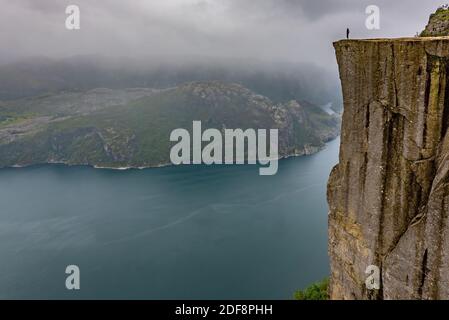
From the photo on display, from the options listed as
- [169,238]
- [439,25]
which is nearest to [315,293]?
[439,25]

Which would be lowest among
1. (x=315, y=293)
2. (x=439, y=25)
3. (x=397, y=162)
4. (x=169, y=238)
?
(x=169, y=238)

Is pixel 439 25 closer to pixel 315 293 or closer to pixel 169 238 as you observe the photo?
pixel 315 293

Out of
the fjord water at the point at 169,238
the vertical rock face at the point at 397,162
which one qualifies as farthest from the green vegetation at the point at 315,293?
the fjord water at the point at 169,238

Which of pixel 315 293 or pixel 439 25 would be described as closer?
pixel 439 25

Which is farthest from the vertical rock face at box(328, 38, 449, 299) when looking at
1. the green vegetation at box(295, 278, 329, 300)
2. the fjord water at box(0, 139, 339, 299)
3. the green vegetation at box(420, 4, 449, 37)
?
the fjord water at box(0, 139, 339, 299)

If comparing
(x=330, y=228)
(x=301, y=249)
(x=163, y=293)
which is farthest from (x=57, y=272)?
(x=330, y=228)
